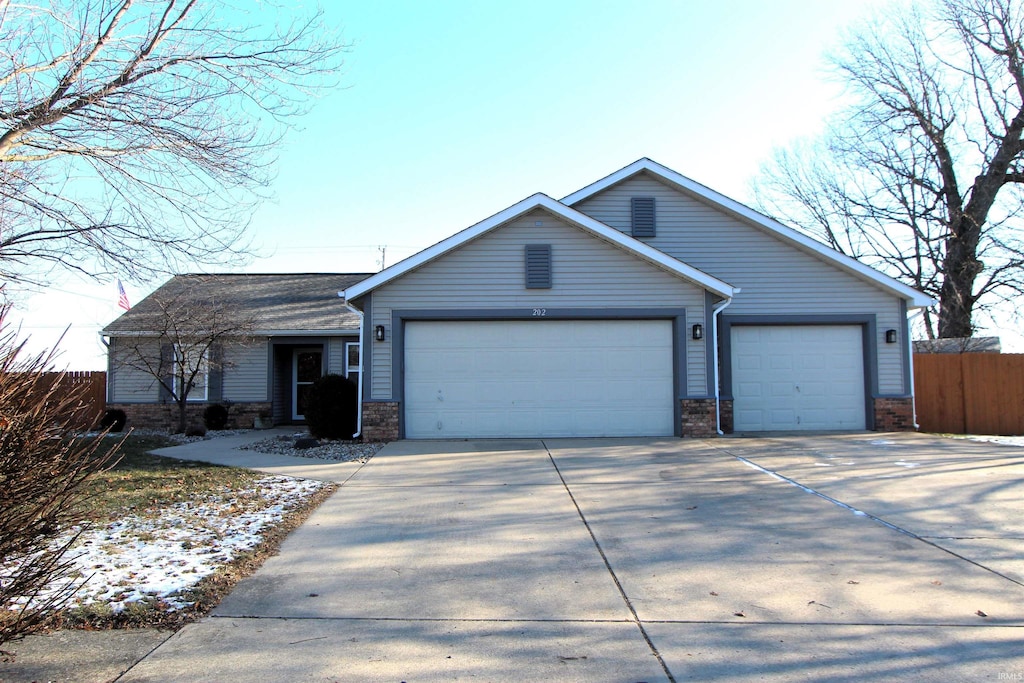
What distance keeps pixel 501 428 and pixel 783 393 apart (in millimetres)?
6113

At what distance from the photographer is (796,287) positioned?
48.3ft

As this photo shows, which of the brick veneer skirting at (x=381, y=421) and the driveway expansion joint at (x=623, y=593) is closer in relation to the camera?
Result: the driveway expansion joint at (x=623, y=593)

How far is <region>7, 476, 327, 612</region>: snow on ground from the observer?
16.4 ft

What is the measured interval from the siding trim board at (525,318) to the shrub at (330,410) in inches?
43.4

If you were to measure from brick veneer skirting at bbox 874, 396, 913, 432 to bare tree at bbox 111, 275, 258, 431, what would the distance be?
14.1m

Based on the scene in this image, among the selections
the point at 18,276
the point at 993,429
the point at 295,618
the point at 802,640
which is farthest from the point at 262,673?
the point at 993,429

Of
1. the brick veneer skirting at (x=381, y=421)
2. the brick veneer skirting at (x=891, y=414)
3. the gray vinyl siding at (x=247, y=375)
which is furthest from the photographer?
the gray vinyl siding at (x=247, y=375)

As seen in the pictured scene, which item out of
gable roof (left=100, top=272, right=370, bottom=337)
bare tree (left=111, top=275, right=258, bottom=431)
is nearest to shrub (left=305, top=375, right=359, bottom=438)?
bare tree (left=111, top=275, right=258, bottom=431)

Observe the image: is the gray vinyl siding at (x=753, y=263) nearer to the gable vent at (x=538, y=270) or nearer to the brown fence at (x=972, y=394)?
the gable vent at (x=538, y=270)

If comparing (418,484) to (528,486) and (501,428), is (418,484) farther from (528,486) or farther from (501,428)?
(501,428)

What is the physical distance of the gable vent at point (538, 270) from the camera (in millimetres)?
13016

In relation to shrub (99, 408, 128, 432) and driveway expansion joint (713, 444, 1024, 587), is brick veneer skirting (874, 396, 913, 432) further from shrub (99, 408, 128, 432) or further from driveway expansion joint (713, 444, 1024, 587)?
shrub (99, 408, 128, 432)

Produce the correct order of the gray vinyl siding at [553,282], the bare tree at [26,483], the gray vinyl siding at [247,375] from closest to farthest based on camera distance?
the bare tree at [26,483] < the gray vinyl siding at [553,282] < the gray vinyl siding at [247,375]

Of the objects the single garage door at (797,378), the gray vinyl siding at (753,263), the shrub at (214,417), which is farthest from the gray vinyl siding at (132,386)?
the single garage door at (797,378)
